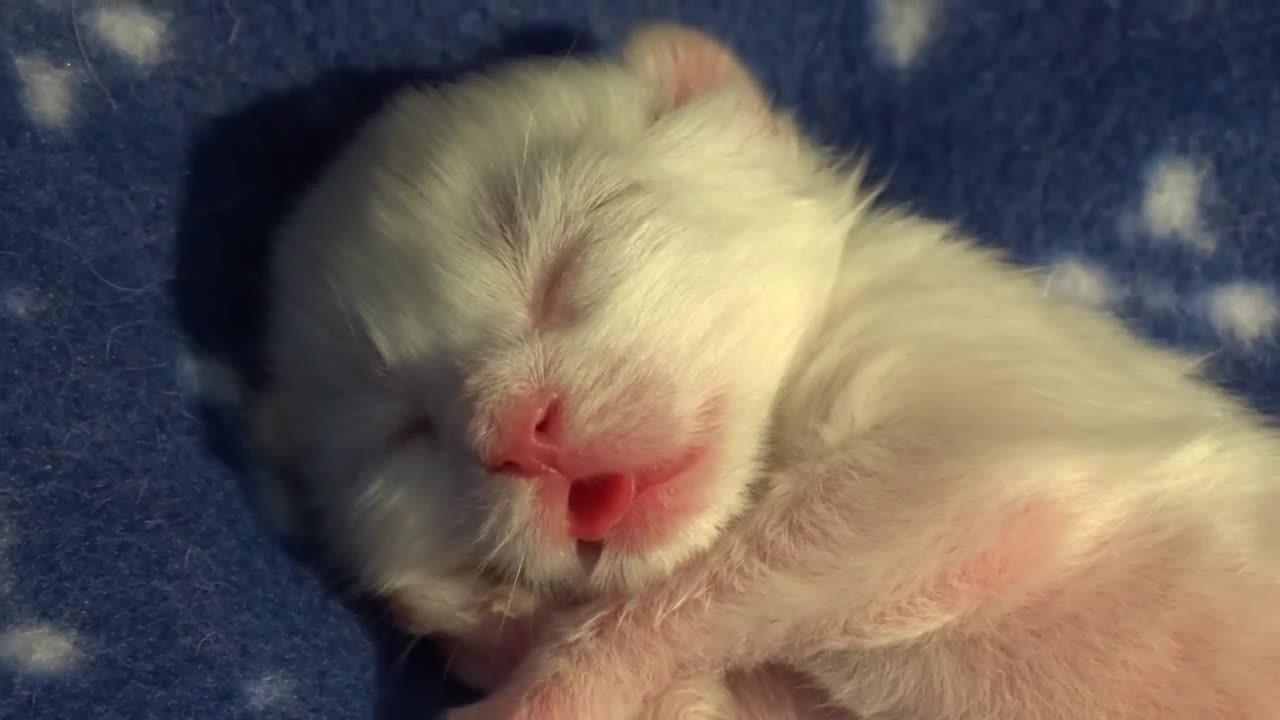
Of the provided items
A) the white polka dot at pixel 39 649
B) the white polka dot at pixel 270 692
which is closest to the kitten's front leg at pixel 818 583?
the white polka dot at pixel 270 692

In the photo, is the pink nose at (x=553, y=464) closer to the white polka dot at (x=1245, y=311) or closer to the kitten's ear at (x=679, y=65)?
the kitten's ear at (x=679, y=65)

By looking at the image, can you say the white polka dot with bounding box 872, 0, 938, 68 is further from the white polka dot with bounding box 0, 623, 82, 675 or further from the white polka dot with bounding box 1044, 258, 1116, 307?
the white polka dot with bounding box 0, 623, 82, 675

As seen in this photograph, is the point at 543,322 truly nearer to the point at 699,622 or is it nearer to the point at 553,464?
the point at 553,464

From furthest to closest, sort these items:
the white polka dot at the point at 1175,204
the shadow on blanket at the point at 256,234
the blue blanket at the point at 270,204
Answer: the white polka dot at the point at 1175,204 → the shadow on blanket at the point at 256,234 → the blue blanket at the point at 270,204

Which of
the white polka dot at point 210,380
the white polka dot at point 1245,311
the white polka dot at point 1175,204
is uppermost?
the white polka dot at point 1175,204

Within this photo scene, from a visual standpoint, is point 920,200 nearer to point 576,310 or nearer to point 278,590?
point 576,310

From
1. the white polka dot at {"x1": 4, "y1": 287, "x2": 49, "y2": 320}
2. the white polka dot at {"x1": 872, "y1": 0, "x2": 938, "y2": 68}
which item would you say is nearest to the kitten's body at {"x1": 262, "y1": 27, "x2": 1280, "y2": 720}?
the white polka dot at {"x1": 4, "y1": 287, "x2": 49, "y2": 320}
